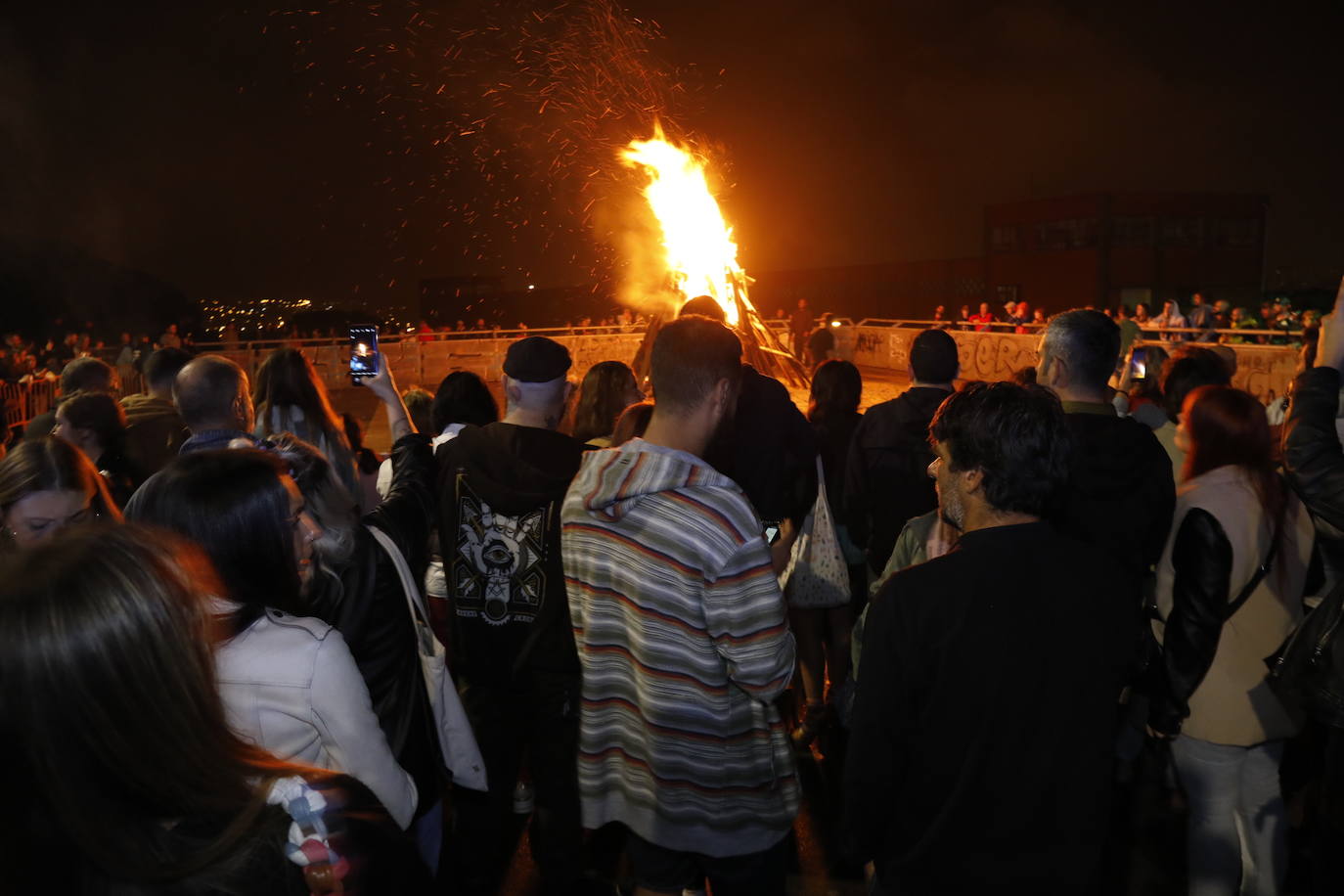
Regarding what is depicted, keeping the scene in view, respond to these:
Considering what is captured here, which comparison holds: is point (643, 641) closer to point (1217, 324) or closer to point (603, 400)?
point (603, 400)

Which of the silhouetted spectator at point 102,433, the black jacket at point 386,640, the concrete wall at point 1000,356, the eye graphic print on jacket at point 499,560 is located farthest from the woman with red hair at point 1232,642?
the concrete wall at point 1000,356

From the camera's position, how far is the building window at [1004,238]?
46531 millimetres

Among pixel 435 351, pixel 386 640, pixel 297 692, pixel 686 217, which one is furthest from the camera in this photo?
pixel 435 351

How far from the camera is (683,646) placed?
104 inches

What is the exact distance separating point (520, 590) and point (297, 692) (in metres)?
1.57

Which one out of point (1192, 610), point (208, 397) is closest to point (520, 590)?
point (208, 397)

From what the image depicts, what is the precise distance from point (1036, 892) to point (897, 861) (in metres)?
0.33

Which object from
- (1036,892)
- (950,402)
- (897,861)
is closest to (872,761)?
(897,861)

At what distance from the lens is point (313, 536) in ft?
7.59

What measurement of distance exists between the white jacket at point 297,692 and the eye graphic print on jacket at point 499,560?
4.57ft

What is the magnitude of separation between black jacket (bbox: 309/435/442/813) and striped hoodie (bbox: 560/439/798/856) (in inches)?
21.6

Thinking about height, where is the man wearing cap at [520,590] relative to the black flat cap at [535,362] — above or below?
below

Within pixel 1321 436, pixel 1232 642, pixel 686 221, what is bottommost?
pixel 1232 642

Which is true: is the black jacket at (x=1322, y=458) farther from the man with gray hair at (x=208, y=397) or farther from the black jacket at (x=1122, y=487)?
the man with gray hair at (x=208, y=397)
